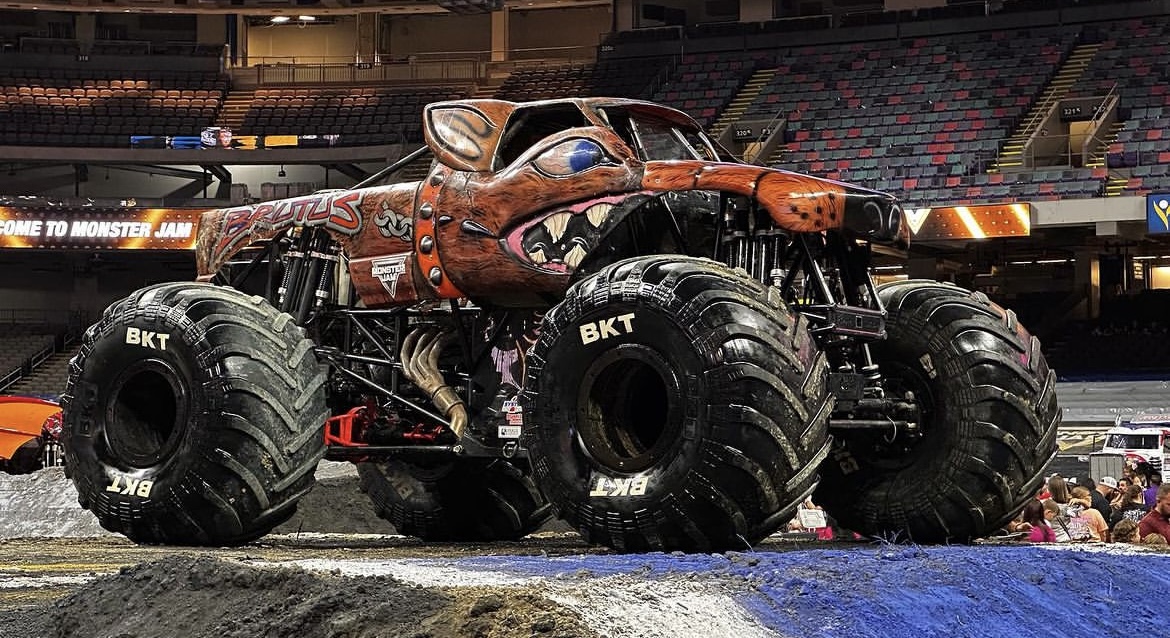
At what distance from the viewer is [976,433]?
27.9 ft

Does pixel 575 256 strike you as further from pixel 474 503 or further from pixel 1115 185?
pixel 1115 185

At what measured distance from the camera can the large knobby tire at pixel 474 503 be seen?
1073 centimetres

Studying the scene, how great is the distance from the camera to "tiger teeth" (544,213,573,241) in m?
8.59

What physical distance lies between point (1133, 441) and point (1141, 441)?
0.12 metres

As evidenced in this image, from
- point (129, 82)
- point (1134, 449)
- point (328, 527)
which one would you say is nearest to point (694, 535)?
point (328, 527)

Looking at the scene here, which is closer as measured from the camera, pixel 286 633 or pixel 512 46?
pixel 286 633

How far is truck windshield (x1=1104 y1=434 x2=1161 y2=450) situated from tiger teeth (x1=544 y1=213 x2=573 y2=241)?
1768 centimetres

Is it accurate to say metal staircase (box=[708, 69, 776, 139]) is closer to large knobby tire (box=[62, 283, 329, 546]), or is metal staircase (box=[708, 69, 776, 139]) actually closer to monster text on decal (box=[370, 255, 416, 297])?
monster text on decal (box=[370, 255, 416, 297])

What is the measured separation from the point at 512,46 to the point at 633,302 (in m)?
38.7

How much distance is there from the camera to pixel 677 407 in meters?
7.18

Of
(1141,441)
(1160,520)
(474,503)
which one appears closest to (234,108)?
(1141,441)

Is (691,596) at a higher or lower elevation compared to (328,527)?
higher

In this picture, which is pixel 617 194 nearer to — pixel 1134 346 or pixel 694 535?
pixel 694 535

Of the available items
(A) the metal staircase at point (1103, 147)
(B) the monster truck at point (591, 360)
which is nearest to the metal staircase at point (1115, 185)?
(A) the metal staircase at point (1103, 147)
